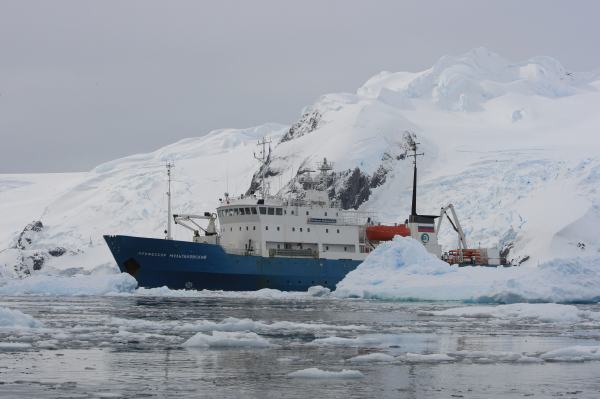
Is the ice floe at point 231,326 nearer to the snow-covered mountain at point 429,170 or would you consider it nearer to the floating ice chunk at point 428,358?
the floating ice chunk at point 428,358

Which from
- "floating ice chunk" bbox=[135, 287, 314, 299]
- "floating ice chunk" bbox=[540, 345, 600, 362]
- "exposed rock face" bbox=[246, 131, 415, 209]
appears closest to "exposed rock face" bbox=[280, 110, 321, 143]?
"exposed rock face" bbox=[246, 131, 415, 209]

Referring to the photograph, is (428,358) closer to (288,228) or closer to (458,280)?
(458,280)

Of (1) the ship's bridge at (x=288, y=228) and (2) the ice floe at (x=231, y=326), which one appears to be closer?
(2) the ice floe at (x=231, y=326)

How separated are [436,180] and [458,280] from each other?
131 feet

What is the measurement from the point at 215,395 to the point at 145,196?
92095 millimetres

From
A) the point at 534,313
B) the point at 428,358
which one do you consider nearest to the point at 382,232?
the point at 534,313

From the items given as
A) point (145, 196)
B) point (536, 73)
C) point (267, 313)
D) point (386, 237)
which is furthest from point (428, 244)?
point (536, 73)

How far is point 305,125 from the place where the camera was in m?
105

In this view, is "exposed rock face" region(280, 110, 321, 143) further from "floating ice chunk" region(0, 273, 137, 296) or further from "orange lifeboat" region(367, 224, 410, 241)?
"floating ice chunk" region(0, 273, 137, 296)

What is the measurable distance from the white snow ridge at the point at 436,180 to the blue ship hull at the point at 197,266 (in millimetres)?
1902

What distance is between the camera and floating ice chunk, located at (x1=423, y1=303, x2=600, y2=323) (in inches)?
1214

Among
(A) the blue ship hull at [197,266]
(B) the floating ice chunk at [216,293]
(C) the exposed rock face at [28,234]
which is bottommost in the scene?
(B) the floating ice chunk at [216,293]

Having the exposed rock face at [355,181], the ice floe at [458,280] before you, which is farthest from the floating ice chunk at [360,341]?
the exposed rock face at [355,181]

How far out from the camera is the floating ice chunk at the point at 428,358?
60.8ft
